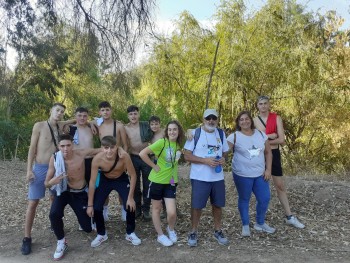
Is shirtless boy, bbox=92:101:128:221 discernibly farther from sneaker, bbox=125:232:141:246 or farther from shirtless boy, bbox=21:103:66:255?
sneaker, bbox=125:232:141:246

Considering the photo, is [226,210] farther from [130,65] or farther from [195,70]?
[195,70]

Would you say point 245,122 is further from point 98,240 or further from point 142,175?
point 98,240

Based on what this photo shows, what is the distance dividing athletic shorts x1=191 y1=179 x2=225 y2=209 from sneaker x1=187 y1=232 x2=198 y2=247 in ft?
1.06

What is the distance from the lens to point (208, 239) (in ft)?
15.4

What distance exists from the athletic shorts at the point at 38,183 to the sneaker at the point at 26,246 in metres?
0.47

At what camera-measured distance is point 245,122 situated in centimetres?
470

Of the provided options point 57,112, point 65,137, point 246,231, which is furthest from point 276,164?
point 57,112

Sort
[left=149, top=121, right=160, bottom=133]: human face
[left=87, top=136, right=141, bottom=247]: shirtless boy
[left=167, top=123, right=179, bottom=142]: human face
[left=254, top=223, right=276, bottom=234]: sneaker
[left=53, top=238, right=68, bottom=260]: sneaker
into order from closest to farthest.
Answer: [left=53, top=238, right=68, bottom=260]: sneaker → [left=87, top=136, right=141, bottom=247]: shirtless boy → [left=167, top=123, right=179, bottom=142]: human face → [left=254, top=223, right=276, bottom=234]: sneaker → [left=149, top=121, right=160, bottom=133]: human face

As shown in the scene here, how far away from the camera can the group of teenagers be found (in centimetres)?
444

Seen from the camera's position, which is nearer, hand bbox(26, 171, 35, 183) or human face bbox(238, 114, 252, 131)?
hand bbox(26, 171, 35, 183)

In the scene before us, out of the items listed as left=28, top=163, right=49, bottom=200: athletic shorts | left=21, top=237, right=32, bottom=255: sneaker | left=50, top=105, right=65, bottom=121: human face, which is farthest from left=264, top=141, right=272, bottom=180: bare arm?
left=21, top=237, right=32, bottom=255: sneaker

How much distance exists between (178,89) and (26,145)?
18.8 ft

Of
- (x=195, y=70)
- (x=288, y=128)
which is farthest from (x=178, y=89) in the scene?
(x=288, y=128)

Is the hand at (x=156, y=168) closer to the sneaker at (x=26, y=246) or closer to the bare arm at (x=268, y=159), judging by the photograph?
the bare arm at (x=268, y=159)
